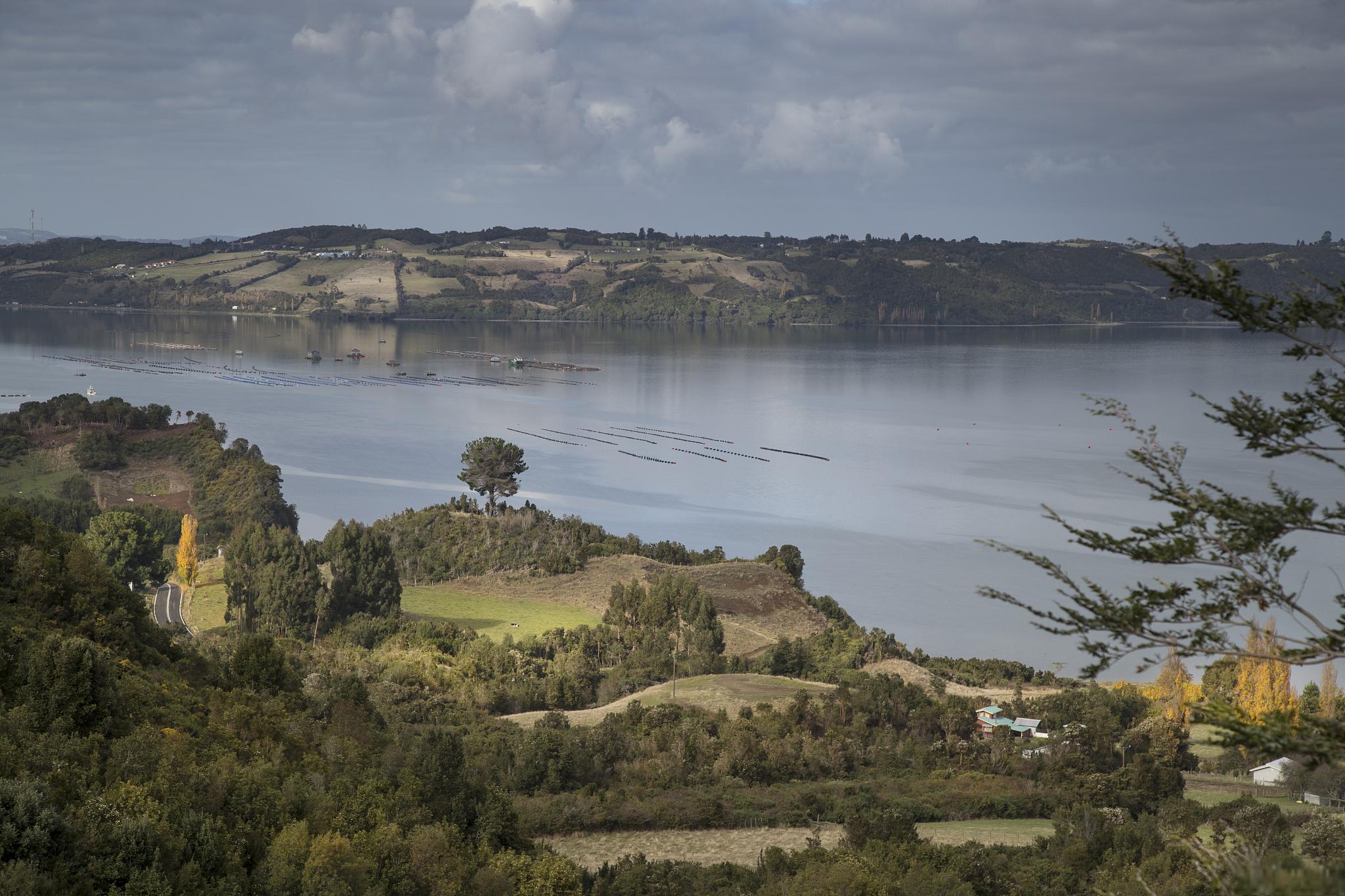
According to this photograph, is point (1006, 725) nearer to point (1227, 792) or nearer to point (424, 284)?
point (1227, 792)

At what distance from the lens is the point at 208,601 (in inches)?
1391

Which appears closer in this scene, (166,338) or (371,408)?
(371,408)

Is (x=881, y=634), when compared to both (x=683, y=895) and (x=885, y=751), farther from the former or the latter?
(x=683, y=895)

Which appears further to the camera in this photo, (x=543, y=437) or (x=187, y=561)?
(x=543, y=437)

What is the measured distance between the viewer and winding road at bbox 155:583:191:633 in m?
32.4

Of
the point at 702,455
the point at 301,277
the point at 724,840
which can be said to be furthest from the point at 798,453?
the point at 301,277

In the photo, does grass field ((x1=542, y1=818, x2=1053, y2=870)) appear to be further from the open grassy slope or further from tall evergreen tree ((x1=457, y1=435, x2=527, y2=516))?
tall evergreen tree ((x1=457, y1=435, x2=527, y2=516))

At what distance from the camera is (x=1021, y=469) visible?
2367 inches

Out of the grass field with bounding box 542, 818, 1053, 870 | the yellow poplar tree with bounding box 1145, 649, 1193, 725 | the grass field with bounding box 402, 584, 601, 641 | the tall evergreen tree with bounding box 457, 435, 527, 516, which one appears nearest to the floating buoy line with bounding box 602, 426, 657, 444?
the tall evergreen tree with bounding box 457, 435, 527, 516

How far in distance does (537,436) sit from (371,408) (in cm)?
1715

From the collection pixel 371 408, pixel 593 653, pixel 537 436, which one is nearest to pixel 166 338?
pixel 371 408

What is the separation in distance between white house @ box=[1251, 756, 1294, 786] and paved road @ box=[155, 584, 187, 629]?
23626mm

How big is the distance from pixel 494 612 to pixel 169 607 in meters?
8.84

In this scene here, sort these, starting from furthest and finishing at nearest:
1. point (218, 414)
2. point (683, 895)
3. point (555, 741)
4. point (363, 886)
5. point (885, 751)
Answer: point (218, 414), point (885, 751), point (555, 741), point (683, 895), point (363, 886)
